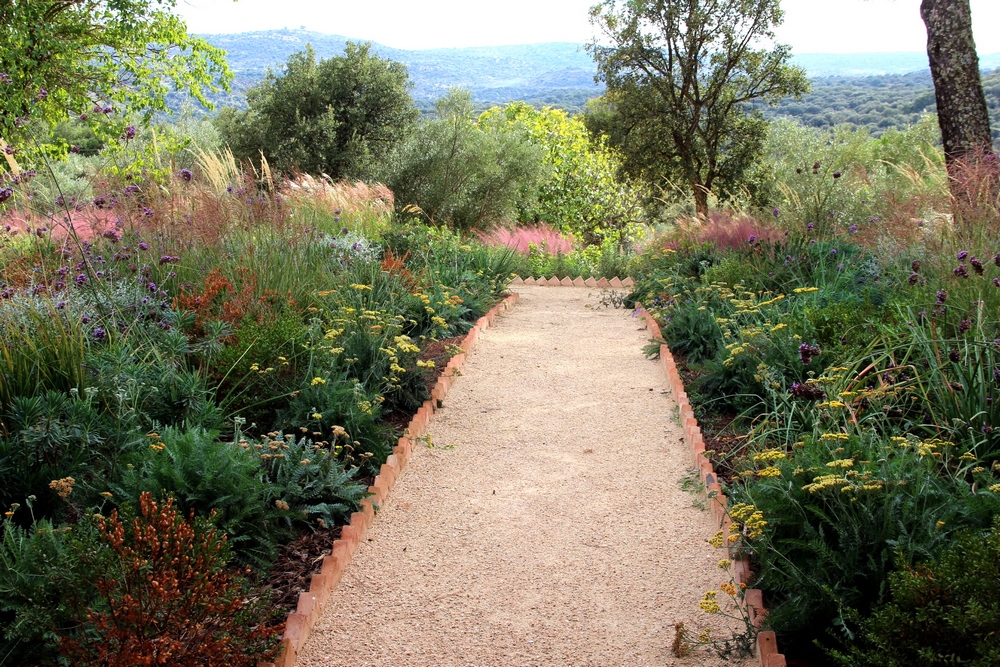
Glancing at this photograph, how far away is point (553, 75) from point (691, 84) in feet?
309

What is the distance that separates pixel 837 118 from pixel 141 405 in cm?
3717

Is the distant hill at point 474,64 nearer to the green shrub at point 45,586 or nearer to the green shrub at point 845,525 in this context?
the green shrub at point 845,525

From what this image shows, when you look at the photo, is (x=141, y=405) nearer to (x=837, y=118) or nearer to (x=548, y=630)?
(x=548, y=630)

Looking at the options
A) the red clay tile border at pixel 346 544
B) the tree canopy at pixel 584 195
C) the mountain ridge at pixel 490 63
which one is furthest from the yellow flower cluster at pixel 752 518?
the mountain ridge at pixel 490 63

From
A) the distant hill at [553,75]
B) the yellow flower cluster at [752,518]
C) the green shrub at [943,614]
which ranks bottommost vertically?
the yellow flower cluster at [752,518]

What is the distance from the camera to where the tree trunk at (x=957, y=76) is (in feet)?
27.6

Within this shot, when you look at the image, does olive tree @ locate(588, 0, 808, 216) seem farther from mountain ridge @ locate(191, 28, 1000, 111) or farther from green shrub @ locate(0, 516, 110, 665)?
mountain ridge @ locate(191, 28, 1000, 111)

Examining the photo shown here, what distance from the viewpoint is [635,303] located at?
863cm

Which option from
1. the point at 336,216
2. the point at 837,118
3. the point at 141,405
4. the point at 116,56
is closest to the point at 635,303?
the point at 336,216

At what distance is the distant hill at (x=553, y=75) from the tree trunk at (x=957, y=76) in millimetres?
9136

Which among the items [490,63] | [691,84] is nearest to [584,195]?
[691,84]

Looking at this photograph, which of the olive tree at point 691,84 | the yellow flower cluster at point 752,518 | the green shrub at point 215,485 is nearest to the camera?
the yellow flower cluster at point 752,518

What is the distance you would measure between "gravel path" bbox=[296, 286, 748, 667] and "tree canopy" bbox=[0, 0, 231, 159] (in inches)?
267

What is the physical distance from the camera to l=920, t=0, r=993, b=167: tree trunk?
8.40 meters
